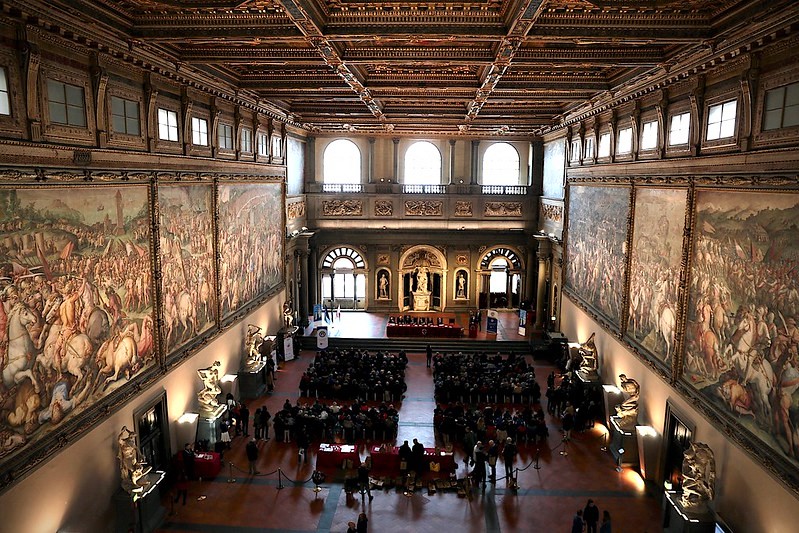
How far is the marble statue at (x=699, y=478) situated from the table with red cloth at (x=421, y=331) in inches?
615

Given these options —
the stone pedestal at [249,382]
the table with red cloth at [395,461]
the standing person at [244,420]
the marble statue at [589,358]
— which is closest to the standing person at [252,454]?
the standing person at [244,420]

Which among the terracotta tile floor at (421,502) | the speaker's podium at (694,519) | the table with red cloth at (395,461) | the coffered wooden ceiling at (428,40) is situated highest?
the coffered wooden ceiling at (428,40)

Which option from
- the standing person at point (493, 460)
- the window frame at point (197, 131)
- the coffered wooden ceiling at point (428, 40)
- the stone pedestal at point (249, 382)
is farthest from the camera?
the stone pedestal at point (249, 382)

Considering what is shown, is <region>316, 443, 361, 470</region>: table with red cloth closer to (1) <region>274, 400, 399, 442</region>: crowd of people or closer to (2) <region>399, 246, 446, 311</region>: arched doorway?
(1) <region>274, 400, 399, 442</region>: crowd of people

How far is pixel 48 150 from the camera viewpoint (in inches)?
357

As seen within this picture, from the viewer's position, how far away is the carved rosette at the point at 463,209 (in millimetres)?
29125

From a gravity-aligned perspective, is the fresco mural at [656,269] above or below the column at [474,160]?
below

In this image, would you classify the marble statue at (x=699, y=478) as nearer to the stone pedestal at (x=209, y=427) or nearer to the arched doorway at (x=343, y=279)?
the stone pedestal at (x=209, y=427)

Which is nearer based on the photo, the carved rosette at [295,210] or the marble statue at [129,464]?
the marble statue at [129,464]

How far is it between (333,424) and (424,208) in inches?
609

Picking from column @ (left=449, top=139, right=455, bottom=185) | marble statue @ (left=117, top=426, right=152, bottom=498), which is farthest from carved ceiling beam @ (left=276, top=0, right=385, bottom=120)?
column @ (left=449, top=139, right=455, bottom=185)

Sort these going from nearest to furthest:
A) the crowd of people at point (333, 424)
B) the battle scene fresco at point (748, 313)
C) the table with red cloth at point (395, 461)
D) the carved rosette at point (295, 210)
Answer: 1. the battle scene fresco at point (748, 313)
2. the table with red cloth at point (395, 461)
3. the crowd of people at point (333, 424)
4. the carved rosette at point (295, 210)

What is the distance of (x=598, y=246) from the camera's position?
61.9 ft

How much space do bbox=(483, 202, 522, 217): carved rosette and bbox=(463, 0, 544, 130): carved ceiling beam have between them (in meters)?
12.3
